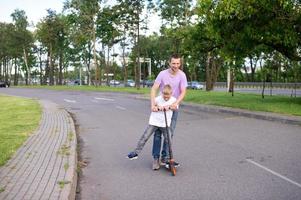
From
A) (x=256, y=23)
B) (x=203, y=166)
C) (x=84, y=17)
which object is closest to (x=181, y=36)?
(x=256, y=23)

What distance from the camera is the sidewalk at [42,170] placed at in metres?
6.07

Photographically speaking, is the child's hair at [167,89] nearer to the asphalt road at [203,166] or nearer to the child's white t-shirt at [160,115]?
the child's white t-shirt at [160,115]

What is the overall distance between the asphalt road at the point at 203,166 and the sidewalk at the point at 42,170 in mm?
334

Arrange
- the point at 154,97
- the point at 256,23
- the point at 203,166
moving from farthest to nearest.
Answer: the point at 256,23 → the point at 203,166 → the point at 154,97

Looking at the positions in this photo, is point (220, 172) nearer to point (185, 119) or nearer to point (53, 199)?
point (53, 199)

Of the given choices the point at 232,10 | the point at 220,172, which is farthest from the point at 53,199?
the point at 232,10

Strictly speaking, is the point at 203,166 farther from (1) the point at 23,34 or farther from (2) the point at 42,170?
(1) the point at 23,34

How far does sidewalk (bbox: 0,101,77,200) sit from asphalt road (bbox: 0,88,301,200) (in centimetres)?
33

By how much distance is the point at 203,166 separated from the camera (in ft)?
27.4

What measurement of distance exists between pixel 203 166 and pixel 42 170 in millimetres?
2859

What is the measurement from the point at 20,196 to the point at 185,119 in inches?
473

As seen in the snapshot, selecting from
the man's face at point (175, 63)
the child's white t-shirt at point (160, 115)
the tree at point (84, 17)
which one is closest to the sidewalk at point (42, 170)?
the child's white t-shirt at point (160, 115)

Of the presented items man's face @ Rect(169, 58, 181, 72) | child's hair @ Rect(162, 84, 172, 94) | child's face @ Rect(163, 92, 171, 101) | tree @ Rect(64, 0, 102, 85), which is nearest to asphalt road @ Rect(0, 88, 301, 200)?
child's face @ Rect(163, 92, 171, 101)

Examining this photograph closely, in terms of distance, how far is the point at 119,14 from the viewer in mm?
51875
